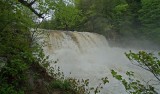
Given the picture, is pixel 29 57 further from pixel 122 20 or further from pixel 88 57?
pixel 122 20

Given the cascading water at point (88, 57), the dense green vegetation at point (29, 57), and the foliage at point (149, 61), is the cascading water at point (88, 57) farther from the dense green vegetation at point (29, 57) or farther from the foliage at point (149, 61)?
the foliage at point (149, 61)

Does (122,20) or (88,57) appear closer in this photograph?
(88,57)

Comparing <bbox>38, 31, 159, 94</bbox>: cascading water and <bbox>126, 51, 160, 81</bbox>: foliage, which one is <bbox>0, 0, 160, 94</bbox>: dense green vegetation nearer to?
<bbox>126, 51, 160, 81</bbox>: foliage

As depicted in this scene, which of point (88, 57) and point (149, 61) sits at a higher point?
point (149, 61)

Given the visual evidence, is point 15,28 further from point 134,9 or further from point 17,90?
point 134,9

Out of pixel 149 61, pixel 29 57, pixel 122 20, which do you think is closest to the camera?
pixel 149 61

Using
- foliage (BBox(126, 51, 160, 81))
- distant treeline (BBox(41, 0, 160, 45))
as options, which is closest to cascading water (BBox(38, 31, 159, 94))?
distant treeline (BBox(41, 0, 160, 45))

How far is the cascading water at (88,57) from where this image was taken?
13.6 metres

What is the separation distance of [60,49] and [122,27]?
9036 millimetres

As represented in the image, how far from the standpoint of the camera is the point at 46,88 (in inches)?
260

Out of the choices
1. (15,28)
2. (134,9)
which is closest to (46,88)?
(15,28)

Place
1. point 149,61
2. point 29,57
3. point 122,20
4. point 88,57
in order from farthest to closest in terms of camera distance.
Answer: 1. point 122,20
2. point 88,57
3. point 29,57
4. point 149,61

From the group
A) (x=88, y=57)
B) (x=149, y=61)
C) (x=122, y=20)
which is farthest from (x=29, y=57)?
(x=122, y=20)

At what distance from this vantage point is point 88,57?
18.0 metres
